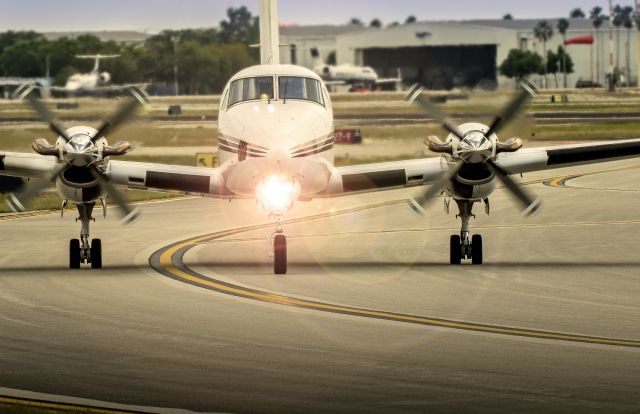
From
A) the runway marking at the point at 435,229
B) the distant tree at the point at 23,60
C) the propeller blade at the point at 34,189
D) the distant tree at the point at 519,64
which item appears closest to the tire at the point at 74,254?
the propeller blade at the point at 34,189

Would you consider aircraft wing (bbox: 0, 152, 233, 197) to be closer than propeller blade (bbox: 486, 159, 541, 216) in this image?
No

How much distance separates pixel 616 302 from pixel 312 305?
15.5 feet

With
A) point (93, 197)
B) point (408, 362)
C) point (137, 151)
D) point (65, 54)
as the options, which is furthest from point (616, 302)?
point (65, 54)

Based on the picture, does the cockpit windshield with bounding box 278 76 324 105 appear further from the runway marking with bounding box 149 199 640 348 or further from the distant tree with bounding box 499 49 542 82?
the distant tree with bounding box 499 49 542 82

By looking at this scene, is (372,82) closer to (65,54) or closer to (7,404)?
(65,54)

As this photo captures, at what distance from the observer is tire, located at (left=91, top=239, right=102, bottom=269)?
83.3 feet

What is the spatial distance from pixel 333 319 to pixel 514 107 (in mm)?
8347

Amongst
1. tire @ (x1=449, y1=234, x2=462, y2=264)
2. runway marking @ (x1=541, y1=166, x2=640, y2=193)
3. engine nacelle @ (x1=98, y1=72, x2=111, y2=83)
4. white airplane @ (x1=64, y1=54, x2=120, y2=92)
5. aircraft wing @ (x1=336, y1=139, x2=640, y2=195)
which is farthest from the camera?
engine nacelle @ (x1=98, y1=72, x2=111, y2=83)

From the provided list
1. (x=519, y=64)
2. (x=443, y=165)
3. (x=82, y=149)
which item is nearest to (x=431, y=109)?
(x=443, y=165)

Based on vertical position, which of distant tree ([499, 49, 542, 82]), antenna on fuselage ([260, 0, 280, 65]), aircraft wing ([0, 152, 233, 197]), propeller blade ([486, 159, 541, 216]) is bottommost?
propeller blade ([486, 159, 541, 216])

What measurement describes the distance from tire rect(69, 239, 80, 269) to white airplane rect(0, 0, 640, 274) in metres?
0.02

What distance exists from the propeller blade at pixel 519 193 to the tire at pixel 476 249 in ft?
3.55

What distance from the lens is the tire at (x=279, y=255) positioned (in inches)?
926

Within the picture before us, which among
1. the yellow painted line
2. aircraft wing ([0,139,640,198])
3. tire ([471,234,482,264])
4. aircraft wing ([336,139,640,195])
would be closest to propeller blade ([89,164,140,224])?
aircraft wing ([0,139,640,198])
